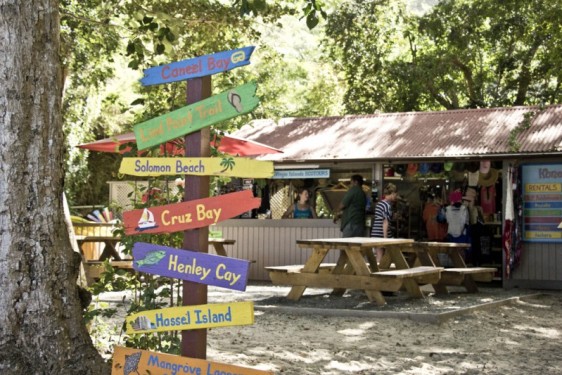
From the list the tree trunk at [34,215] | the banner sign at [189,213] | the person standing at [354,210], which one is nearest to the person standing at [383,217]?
the person standing at [354,210]

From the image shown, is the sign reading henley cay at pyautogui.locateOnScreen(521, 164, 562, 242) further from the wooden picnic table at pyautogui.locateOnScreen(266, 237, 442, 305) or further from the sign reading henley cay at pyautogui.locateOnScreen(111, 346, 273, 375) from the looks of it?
the sign reading henley cay at pyautogui.locateOnScreen(111, 346, 273, 375)

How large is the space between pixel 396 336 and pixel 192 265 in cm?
447

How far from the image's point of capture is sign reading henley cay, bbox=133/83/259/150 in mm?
5656

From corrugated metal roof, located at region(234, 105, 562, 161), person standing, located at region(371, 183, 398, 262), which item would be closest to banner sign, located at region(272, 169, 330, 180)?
corrugated metal roof, located at region(234, 105, 562, 161)

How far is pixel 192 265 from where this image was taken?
18.8ft

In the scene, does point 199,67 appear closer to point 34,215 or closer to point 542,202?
point 34,215

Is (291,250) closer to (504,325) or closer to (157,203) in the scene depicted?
(504,325)

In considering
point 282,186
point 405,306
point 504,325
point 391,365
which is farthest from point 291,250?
point 391,365

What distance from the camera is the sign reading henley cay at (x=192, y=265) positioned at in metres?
5.59

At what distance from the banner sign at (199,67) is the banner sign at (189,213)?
0.77m

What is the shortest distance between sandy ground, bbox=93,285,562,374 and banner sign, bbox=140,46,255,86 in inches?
105

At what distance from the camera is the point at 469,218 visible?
669 inches

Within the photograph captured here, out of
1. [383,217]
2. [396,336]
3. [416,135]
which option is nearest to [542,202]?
[416,135]

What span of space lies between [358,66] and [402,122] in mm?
8842
